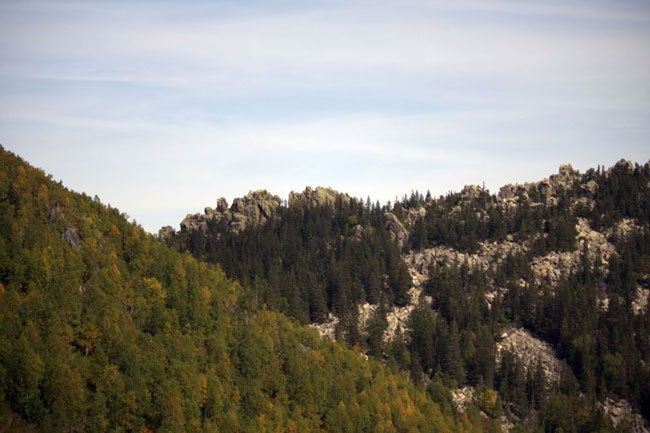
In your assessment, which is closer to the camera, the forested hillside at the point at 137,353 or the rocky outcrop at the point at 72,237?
the forested hillside at the point at 137,353

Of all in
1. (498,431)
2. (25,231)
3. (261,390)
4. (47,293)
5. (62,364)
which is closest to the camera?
(62,364)

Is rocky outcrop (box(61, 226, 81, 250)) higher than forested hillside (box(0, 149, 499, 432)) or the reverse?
A: higher

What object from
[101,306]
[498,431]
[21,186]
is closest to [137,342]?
[101,306]

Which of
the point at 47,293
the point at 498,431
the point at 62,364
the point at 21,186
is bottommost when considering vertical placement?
the point at 498,431

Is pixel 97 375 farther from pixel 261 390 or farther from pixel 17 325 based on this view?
pixel 261 390

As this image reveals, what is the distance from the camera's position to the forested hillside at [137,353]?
13925 centimetres

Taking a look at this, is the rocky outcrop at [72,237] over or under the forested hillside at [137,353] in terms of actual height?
over

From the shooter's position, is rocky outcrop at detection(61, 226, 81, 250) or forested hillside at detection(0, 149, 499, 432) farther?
rocky outcrop at detection(61, 226, 81, 250)

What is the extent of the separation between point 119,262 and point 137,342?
82.9 ft

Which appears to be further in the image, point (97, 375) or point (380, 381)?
point (380, 381)

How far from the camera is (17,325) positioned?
5659 inches

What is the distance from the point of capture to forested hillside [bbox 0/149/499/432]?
139m

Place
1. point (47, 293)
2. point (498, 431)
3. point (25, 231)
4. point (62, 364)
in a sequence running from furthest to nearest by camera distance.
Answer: point (498, 431) → point (25, 231) → point (47, 293) → point (62, 364)

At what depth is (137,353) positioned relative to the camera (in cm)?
15750
